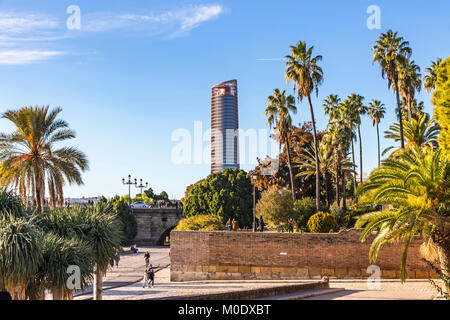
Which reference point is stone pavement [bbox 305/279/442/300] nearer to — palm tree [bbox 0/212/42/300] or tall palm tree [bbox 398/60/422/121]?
palm tree [bbox 0/212/42/300]

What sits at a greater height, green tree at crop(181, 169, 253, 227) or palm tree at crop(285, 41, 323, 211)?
palm tree at crop(285, 41, 323, 211)

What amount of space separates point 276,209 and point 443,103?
17.3m

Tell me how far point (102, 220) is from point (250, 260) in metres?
15.1

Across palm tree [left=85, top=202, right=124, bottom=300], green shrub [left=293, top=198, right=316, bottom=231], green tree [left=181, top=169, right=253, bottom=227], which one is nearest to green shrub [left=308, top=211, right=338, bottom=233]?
green shrub [left=293, top=198, right=316, bottom=231]

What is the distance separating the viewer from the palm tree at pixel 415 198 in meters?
20.7

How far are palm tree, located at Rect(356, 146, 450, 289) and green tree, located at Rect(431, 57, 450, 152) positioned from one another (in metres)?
2.30

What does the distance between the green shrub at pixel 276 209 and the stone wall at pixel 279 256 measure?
5.85 metres

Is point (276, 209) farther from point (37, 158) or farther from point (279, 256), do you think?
point (37, 158)

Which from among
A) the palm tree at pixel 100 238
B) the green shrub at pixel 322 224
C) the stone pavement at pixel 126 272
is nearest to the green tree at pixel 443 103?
the green shrub at pixel 322 224

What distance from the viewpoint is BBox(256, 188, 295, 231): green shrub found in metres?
37.8

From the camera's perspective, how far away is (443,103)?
24688mm

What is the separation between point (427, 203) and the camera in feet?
→ 68.0
